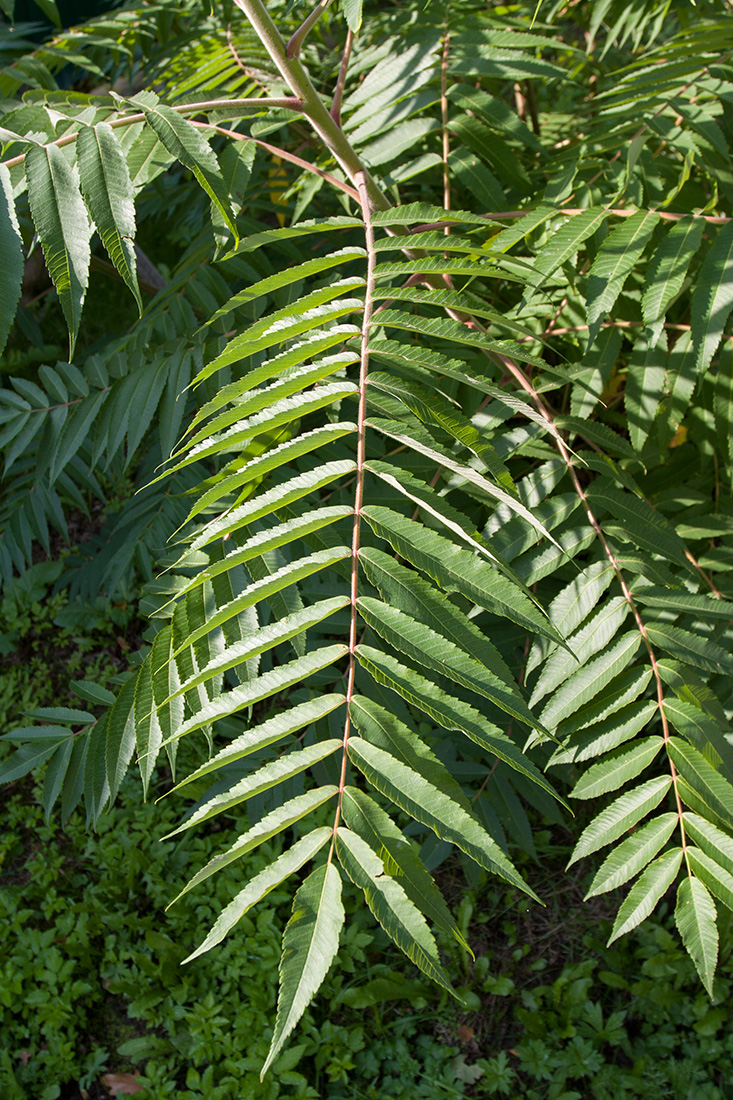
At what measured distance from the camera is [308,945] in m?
0.76

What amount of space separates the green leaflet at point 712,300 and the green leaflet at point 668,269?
3 cm

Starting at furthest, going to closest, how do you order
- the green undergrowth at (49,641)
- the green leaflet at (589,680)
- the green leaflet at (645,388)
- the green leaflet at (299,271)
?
the green undergrowth at (49,641)
the green leaflet at (645,388)
the green leaflet at (589,680)
the green leaflet at (299,271)

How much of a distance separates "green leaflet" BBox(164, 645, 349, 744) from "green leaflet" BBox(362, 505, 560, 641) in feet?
0.47

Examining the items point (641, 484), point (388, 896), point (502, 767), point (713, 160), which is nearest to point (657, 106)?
point (713, 160)

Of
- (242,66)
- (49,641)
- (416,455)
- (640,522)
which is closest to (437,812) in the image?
(640,522)

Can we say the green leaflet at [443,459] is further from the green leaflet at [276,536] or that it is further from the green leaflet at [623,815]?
the green leaflet at [623,815]

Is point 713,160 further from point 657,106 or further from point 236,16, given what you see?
point 236,16

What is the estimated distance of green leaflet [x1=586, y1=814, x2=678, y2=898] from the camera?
1160 millimetres

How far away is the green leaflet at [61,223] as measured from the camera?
96 cm

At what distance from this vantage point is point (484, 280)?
183 cm

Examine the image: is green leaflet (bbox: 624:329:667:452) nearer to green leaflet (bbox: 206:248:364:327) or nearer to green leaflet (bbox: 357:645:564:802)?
green leaflet (bbox: 206:248:364:327)

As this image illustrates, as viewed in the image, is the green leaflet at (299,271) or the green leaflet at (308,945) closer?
the green leaflet at (308,945)

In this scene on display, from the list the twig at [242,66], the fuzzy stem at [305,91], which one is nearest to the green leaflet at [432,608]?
the fuzzy stem at [305,91]

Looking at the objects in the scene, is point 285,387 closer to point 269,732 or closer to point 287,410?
point 287,410
